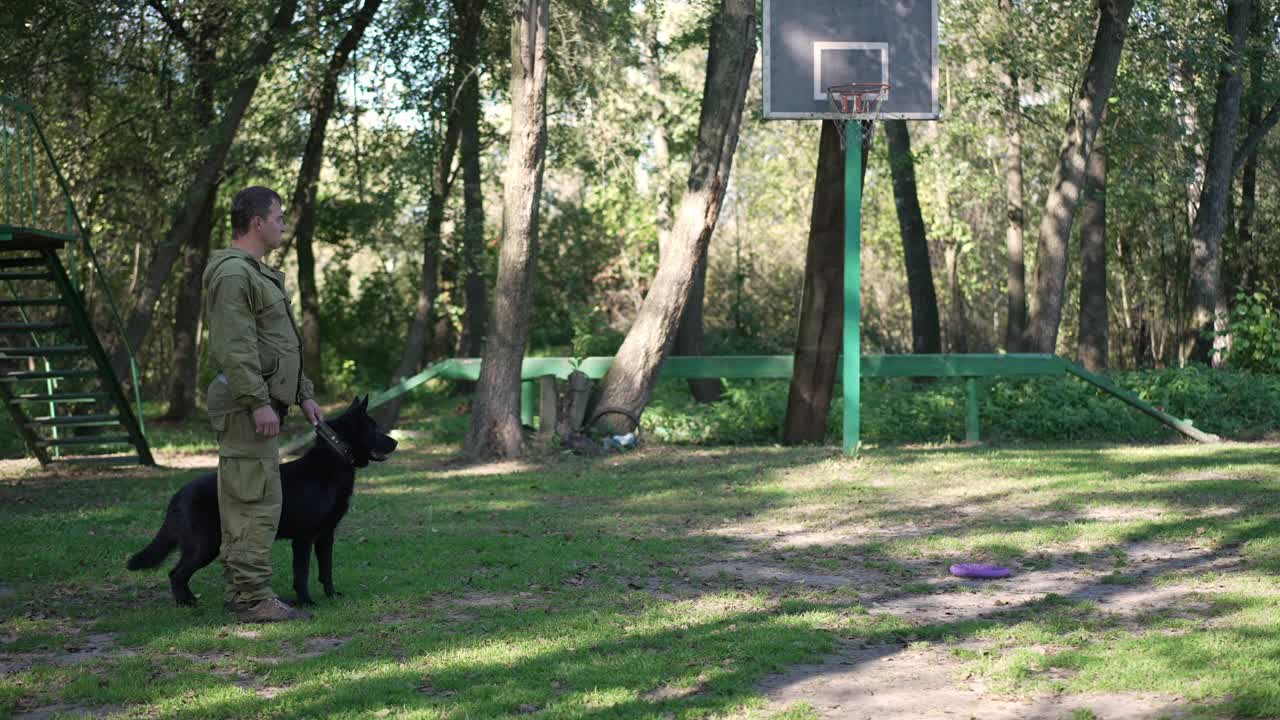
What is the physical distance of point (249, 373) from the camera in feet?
19.9

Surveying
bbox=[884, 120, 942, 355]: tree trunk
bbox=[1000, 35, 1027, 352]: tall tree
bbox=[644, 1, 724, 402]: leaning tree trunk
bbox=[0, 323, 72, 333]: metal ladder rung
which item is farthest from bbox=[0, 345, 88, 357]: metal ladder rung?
bbox=[1000, 35, 1027, 352]: tall tree

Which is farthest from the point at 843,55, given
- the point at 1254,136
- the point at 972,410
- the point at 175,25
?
the point at 1254,136

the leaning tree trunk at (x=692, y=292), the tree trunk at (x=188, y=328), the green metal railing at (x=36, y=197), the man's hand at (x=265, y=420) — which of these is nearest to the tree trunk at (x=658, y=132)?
the leaning tree trunk at (x=692, y=292)

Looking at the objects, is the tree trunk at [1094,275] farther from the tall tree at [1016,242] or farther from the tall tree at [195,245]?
the tall tree at [195,245]

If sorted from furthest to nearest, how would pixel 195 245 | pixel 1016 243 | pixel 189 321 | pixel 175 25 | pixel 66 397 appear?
pixel 1016 243 → pixel 189 321 → pixel 195 245 → pixel 175 25 → pixel 66 397

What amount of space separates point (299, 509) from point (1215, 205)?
1923 cm

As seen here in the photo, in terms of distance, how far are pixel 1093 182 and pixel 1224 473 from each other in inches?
439

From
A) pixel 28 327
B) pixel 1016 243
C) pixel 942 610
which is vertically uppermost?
pixel 1016 243

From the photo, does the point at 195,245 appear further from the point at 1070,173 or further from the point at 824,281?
the point at 1070,173

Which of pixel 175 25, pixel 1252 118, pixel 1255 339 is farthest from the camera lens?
pixel 1252 118

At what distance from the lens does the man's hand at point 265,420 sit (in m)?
6.09

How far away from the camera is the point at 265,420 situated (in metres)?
6.09

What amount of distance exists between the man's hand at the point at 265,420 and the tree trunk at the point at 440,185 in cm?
1251

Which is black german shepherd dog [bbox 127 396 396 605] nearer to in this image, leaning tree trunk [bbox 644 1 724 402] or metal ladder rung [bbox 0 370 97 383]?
metal ladder rung [bbox 0 370 97 383]
